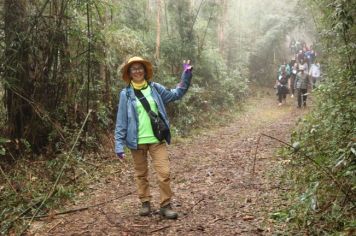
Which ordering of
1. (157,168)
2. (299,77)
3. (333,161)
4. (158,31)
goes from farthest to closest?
(299,77), (158,31), (157,168), (333,161)

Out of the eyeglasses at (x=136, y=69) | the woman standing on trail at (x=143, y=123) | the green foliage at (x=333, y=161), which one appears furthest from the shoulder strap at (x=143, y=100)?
the green foliage at (x=333, y=161)

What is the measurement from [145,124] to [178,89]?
26.3 inches

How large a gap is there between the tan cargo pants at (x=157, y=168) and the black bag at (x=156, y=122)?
15cm

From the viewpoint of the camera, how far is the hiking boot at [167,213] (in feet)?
18.1

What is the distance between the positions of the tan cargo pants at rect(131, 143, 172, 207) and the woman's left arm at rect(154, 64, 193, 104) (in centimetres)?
68

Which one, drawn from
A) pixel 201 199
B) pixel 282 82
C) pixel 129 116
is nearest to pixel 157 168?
pixel 129 116

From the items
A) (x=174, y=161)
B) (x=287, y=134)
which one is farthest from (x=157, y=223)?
(x=287, y=134)

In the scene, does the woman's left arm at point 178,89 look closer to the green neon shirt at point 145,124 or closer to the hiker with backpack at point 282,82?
the green neon shirt at point 145,124

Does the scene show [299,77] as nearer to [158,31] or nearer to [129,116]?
[158,31]

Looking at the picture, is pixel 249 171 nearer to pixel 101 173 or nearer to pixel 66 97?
pixel 101 173

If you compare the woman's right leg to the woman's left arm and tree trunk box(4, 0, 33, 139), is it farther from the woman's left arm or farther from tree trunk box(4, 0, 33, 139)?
tree trunk box(4, 0, 33, 139)

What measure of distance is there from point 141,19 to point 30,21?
28.0 feet

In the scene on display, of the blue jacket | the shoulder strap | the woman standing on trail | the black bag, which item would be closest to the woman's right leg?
the woman standing on trail

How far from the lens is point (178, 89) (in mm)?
5703
